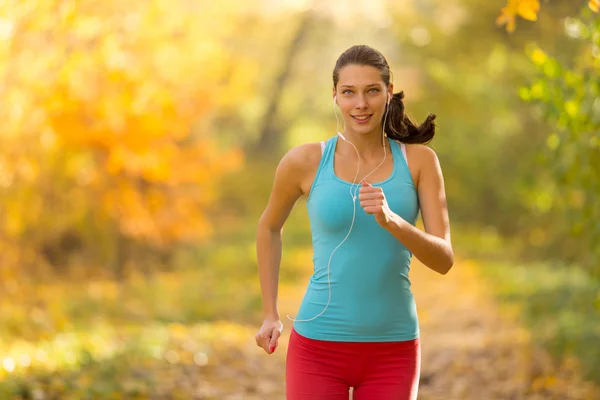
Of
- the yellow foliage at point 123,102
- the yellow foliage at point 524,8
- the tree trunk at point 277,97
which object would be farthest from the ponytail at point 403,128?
the tree trunk at point 277,97

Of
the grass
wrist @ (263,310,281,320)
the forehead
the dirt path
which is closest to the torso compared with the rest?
the forehead

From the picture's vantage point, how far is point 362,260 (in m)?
3.03

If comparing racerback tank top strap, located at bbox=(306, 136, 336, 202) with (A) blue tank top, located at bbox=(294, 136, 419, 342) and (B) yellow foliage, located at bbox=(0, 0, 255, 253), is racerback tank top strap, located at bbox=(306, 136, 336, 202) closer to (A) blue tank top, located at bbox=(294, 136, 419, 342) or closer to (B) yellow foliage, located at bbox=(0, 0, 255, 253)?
(A) blue tank top, located at bbox=(294, 136, 419, 342)

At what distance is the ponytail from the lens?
3209mm

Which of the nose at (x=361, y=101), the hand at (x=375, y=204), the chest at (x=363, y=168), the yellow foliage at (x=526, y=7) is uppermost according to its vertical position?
the yellow foliage at (x=526, y=7)

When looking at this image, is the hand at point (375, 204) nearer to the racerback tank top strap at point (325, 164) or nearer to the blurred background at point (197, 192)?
the racerback tank top strap at point (325, 164)

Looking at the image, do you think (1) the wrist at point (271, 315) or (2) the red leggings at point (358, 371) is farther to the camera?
(1) the wrist at point (271, 315)

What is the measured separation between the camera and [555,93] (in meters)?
4.83

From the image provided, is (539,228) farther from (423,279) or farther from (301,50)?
(301,50)

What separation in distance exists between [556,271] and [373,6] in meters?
22.1

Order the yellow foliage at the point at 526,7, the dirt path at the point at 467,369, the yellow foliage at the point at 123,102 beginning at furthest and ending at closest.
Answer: the yellow foliage at the point at 123,102 < the dirt path at the point at 467,369 < the yellow foliage at the point at 526,7

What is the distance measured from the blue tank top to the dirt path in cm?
379

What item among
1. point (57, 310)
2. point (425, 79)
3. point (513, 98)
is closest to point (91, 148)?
point (57, 310)

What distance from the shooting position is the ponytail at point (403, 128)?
3209 mm
